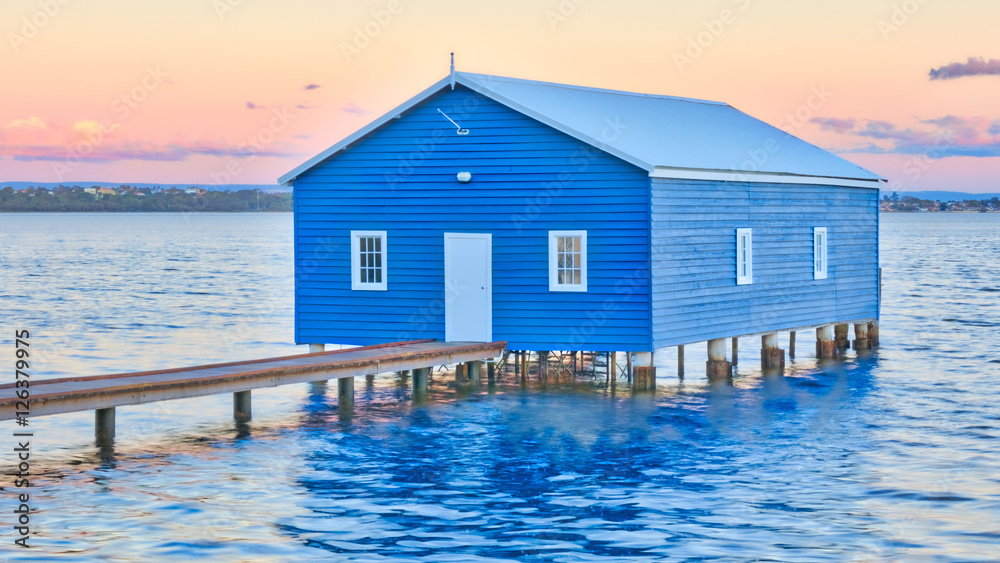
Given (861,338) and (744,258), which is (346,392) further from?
(861,338)

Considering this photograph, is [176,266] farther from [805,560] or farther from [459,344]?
[805,560]

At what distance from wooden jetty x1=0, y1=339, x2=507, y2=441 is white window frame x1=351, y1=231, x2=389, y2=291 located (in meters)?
1.40

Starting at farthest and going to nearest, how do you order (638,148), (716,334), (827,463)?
(716,334) → (638,148) → (827,463)

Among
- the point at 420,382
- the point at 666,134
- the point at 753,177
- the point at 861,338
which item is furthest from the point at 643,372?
the point at 861,338

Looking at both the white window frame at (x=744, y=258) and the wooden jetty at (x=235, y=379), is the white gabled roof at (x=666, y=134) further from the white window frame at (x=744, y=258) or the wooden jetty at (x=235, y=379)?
the wooden jetty at (x=235, y=379)

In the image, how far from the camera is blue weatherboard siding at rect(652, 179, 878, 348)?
939 inches

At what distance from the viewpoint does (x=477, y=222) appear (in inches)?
952

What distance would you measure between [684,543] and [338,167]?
536 inches

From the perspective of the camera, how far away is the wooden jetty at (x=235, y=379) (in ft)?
58.1

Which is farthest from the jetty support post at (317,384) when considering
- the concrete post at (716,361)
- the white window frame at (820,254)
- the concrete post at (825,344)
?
the concrete post at (825,344)

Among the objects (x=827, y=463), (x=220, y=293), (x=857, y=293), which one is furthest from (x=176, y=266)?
(x=827, y=463)

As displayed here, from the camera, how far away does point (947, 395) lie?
86.1 feet

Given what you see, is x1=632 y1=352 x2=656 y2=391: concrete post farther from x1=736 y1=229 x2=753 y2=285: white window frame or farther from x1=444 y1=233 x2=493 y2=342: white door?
x1=736 y1=229 x2=753 y2=285: white window frame

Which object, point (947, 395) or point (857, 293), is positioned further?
point (857, 293)
